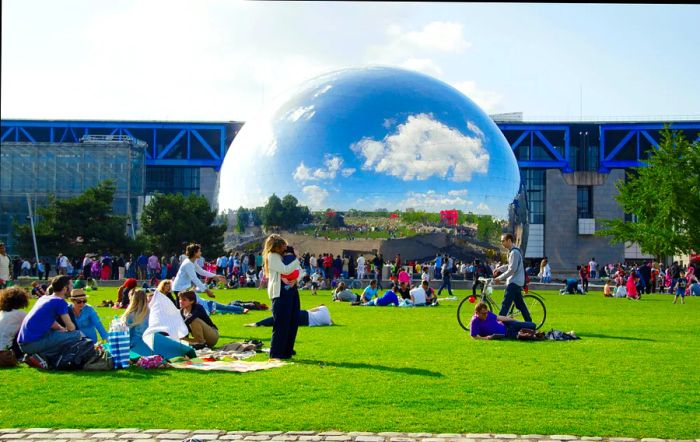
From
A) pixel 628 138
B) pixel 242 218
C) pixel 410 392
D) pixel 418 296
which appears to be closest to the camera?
pixel 410 392

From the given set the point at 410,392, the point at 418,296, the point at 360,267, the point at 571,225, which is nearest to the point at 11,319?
the point at 410,392

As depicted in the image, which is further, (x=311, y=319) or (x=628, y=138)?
(x=628, y=138)

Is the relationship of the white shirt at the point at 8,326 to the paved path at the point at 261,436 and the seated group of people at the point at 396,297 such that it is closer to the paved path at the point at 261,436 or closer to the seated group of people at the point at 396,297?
the paved path at the point at 261,436

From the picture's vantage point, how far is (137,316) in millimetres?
12891

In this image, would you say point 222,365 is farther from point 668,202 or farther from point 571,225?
point 571,225

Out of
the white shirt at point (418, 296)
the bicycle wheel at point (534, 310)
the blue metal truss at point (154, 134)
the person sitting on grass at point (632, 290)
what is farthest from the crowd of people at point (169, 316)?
the blue metal truss at point (154, 134)

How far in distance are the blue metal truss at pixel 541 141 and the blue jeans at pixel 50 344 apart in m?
72.0

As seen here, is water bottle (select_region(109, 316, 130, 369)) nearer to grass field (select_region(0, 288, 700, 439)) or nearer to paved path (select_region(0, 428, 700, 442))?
grass field (select_region(0, 288, 700, 439))

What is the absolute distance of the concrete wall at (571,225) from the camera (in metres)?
79.4

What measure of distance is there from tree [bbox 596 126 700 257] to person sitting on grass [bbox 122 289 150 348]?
37.6 meters

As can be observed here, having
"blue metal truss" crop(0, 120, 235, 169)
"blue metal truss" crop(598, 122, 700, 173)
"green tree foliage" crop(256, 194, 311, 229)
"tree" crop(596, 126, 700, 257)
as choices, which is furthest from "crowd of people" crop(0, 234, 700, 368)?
"blue metal truss" crop(598, 122, 700, 173)

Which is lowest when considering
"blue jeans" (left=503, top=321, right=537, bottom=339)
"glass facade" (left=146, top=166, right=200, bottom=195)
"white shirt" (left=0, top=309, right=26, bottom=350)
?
"blue jeans" (left=503, top=321, right=537, bottom=339)

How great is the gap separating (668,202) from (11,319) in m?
40.1

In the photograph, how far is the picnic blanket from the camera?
11219 millimetres
